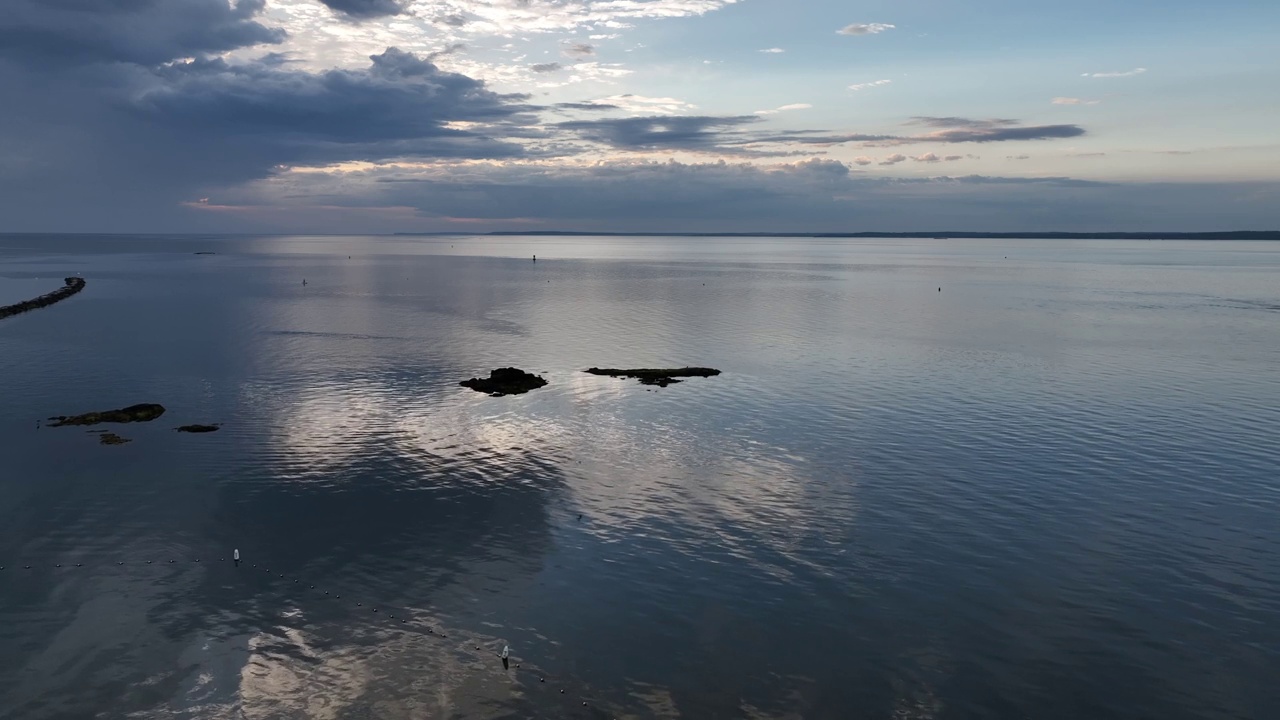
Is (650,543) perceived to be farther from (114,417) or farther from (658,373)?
(114,417)

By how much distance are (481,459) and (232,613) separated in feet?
70.5

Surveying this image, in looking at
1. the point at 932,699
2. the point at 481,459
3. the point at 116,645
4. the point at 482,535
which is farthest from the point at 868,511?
the point at 116,645

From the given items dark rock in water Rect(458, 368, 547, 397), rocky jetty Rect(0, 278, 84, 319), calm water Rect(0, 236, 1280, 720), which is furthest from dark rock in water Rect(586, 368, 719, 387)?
rocky jetty Rect(0, 278, 84, 319)

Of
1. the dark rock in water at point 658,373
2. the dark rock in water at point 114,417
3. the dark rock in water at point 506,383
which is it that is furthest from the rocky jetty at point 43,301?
the dark rock in water at point 658,373

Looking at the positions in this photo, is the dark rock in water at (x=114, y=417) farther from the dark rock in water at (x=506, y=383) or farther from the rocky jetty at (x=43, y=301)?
the rocky jetty at (x=43, y=301)

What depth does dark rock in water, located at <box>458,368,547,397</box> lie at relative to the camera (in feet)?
233

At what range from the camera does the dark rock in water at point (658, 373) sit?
2977 inches

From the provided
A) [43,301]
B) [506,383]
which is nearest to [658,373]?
[506,383]

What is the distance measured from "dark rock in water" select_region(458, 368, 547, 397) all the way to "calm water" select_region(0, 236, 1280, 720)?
5.81 feet

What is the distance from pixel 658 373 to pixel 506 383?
15.1 m

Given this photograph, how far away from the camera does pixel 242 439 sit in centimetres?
5453

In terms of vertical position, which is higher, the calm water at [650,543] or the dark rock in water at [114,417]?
the dark rock in water at [114,417]

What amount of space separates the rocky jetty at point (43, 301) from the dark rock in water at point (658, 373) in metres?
99.1

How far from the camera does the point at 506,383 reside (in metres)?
72.5
